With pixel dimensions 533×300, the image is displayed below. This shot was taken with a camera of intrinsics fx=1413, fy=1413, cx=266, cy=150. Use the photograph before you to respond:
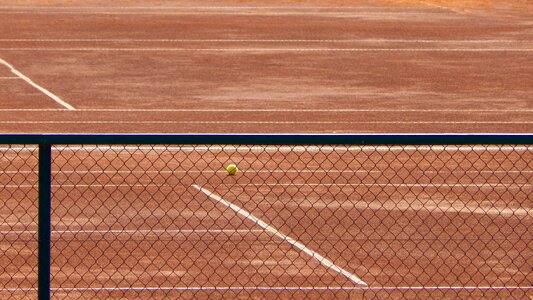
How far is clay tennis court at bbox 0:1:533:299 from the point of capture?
48.6 ft

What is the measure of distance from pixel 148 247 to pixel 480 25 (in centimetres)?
3690

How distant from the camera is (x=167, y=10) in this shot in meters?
57.2

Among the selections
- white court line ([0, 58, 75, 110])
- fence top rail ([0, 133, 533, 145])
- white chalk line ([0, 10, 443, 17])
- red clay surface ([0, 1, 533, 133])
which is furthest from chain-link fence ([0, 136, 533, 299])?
white chalk line ([0, 10, 443, 17])

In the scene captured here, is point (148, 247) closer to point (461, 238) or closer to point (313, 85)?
point (461, 238)

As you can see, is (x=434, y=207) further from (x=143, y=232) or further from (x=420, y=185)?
(x=143, y=232)

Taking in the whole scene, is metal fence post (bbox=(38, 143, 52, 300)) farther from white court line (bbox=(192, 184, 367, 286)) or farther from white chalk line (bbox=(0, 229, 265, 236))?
white chalk line (bbox=(0, 229, 265, 236))

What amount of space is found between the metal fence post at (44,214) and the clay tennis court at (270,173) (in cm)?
322

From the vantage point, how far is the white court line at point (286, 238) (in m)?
14.8

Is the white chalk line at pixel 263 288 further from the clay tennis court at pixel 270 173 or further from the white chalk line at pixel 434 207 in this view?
the white chalk line at pixel 434 207

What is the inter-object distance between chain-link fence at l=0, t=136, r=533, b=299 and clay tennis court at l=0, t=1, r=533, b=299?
0.05 m

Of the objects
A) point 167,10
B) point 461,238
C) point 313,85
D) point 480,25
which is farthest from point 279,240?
point 167,10

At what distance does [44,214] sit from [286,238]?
675 centimetres

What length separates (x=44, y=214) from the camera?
10.1 m

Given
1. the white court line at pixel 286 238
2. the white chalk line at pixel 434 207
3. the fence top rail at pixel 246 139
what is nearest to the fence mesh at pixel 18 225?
the white court line at pixel 286 238
